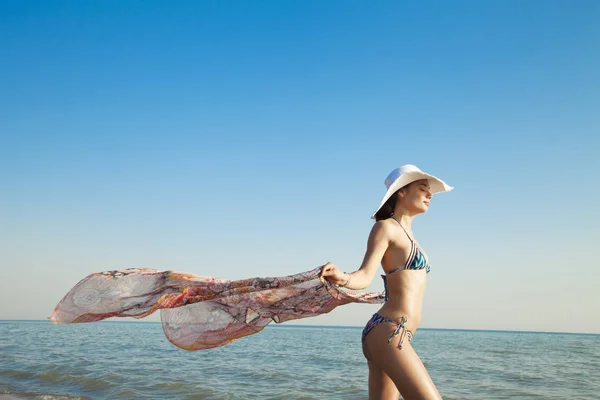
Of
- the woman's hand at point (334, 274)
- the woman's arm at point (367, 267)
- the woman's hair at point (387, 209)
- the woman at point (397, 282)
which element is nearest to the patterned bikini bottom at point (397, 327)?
the woman at point (397, 282)

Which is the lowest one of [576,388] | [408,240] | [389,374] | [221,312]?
[576,388]

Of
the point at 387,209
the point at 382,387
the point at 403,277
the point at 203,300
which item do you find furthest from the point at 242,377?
the point at 403,277

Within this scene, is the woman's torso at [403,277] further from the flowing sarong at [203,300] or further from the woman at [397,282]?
the flowing sarong at [203,300]

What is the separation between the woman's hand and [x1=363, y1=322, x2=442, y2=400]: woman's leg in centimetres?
46

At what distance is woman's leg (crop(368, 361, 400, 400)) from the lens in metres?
3.57

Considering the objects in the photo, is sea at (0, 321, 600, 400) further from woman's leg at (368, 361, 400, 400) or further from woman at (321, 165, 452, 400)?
woman at (321, 165, 452, 400)

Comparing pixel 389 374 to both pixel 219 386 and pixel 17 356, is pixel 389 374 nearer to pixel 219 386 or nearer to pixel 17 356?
pixel 219 386

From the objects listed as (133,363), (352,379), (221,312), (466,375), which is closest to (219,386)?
(352,379)

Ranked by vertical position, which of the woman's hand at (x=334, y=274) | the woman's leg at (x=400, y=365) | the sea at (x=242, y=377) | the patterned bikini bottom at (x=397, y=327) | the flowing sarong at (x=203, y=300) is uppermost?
the woman's hand at (x=334, y=274)

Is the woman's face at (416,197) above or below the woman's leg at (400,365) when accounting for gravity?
above

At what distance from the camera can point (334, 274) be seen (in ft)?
10.8

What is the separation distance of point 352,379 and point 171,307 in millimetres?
9118

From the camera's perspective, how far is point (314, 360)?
1731 centimetres

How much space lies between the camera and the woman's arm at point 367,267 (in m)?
3.30
